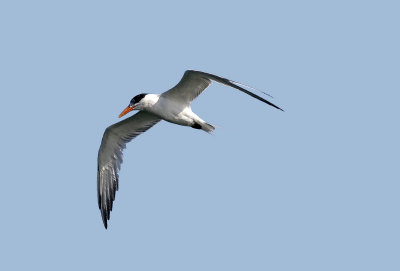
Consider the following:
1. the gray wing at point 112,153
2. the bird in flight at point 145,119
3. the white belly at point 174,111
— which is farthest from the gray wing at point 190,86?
the gray wing at point 112,153

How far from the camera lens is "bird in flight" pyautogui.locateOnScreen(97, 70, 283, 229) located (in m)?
11.6

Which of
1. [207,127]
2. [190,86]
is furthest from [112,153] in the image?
[190,86]

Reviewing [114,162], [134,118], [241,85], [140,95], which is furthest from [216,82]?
[114,162]

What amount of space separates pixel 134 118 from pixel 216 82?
2555 millimetres

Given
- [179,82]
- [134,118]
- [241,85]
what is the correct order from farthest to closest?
[134,118]
[179,82]
[241,85]

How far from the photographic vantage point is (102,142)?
1321cm

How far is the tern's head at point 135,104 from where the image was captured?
1206cm

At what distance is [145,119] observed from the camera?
513 inches

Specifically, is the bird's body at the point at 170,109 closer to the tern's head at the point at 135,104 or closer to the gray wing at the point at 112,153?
the tern's head at the point at 135,104

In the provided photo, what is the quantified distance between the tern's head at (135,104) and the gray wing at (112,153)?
0.76m

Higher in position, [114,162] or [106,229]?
[114,162]

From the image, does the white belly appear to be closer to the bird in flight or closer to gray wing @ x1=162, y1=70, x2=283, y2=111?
the bird in flight

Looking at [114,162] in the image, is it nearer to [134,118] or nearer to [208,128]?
[134,118]

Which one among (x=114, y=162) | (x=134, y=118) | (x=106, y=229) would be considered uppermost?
(x=134, y=118)
